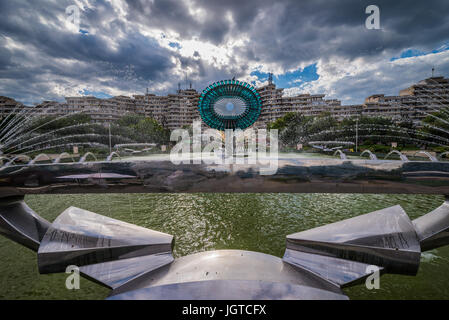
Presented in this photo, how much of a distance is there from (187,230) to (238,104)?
209 inches

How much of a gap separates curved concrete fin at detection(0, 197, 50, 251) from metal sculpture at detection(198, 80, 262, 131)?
6378 millimetres

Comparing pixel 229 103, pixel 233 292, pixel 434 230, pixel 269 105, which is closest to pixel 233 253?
pixel 233 292

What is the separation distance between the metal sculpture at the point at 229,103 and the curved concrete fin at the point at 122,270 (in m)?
6.46

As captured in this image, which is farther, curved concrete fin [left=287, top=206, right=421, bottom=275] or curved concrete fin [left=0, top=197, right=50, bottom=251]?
curved concrete fin [left=0, top=197, right=50, bottom=251]

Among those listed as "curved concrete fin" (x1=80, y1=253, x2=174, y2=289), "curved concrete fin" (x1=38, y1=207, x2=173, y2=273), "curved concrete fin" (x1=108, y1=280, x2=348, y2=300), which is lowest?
"curved concrete fin" (x1=80, y1=253, x2=174, y2=289)

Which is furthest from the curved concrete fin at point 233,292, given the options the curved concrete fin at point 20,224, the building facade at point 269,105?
the building facade at point 269,105

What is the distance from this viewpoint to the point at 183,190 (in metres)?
2.85

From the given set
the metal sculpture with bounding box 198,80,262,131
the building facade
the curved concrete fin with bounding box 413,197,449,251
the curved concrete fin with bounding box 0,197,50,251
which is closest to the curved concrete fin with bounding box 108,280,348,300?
the curved concrete fin with bounding box 413,197,449,251

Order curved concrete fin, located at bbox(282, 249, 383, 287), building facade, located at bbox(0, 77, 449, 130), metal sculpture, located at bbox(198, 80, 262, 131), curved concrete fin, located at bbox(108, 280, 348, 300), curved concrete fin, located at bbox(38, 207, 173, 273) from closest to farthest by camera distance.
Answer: curved concrete fin, located at bbox(108, 280, 348, 300), curved concrete fin, located at bbox(282, 249, 383, 287), curved concrete fin, located at bbox(38, 207, 173, 273), metal sculpture, located at bbox(198, 80, 262, 131), building facade, located at bbox(0, 77, 449, 130)

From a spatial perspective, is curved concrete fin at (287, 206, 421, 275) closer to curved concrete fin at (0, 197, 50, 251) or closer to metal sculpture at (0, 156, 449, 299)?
metal sculpture at (0, 156, 449, 299)

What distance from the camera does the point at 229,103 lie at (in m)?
8.31

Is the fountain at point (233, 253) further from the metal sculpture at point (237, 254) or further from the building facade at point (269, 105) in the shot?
the building facade at point (269, 105)

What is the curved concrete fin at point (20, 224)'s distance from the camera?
3.06 m

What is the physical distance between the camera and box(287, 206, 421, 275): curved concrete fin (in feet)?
8.79
